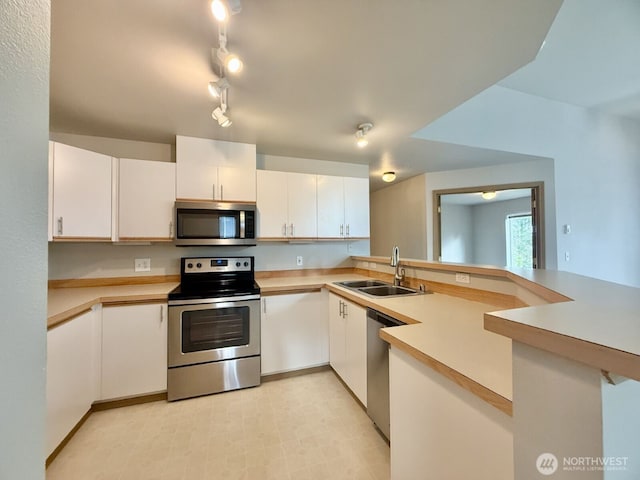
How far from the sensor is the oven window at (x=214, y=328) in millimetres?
2102

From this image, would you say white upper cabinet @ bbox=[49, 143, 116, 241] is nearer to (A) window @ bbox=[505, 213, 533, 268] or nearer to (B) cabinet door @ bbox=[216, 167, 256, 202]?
(B) cabinet door @ bbox=[216, 167, 256, 202]

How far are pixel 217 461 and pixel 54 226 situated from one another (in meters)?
1.96

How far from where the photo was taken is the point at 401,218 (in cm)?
445

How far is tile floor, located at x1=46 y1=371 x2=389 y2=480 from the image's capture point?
1459 mm

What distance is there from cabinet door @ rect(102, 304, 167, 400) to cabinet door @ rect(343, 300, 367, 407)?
1501 mm

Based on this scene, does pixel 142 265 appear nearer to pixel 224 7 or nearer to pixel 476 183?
pixel 224 7

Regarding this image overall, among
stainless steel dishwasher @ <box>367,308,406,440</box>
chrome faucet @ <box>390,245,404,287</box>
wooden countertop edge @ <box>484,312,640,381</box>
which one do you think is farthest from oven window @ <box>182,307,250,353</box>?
wooden countertop edge @ <box>484,312,640,381</box>

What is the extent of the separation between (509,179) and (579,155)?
983 millimetres

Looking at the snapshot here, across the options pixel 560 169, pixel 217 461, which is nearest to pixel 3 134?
pixel 217 461

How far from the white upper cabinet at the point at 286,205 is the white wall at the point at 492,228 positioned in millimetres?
5296

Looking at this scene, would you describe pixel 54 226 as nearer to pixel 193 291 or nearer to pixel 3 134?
pixel 193 291

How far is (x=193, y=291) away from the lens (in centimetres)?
224

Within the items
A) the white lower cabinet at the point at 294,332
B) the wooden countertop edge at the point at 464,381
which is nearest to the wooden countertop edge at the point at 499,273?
the wooden countertop edge at the point at 464,381

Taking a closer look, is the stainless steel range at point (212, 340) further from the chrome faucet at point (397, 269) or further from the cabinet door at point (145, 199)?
the chrome faucet at point (397, 269)
